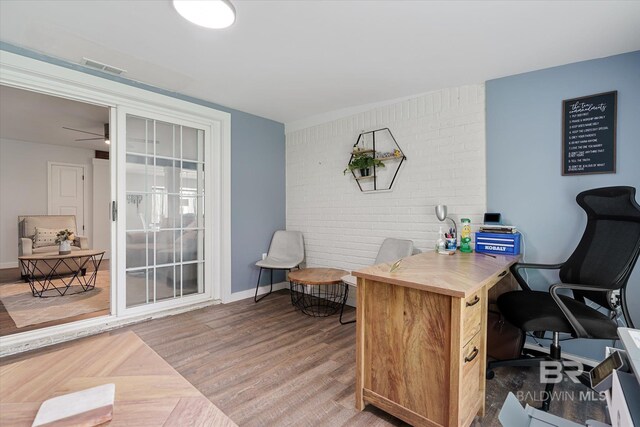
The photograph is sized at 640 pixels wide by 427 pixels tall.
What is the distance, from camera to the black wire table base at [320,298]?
3.39 meters

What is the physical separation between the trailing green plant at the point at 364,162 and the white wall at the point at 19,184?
6.12m

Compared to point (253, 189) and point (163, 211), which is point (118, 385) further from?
point (253, 189)

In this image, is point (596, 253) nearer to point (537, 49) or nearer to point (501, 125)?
point (501, 125)

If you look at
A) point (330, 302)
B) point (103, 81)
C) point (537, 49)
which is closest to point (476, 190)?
point (537, 49)

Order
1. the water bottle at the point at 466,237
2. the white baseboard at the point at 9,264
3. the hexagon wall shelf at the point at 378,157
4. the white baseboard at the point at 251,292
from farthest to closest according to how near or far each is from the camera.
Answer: the white baseboard at the point at 9,264, the white baseboard at the point at 251,292, the hexagon wall shelf at the point at 378,157, the water bottle at the point at 466,237

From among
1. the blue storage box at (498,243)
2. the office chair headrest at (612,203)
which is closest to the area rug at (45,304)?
the blue storage box at (498,243)

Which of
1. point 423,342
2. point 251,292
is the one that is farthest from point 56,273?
point 423,342

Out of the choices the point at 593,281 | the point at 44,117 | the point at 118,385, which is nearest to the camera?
the point at 118,385

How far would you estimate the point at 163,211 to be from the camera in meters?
3.19

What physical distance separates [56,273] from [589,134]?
691cm

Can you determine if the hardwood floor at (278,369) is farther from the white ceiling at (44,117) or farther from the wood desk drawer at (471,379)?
the white ceiling at (44,117)

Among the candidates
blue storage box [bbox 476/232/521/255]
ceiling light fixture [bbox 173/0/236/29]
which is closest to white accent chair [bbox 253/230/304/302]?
blue storage box [bbox 476/232/521/255]

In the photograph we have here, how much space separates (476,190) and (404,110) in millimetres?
1111

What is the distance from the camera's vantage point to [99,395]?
31.0 inches
